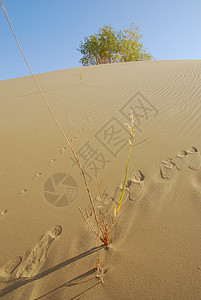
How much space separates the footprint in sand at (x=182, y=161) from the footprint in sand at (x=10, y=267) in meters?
1.61

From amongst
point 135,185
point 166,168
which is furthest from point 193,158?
point 135,185

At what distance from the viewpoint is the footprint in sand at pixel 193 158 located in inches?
69.7

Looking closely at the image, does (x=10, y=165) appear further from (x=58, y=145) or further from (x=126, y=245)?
(x=126, y=245)

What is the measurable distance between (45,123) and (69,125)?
484 millimetres

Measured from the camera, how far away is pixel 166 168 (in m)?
1.83

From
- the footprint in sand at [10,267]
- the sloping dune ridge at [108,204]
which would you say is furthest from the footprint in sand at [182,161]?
the footprint in sand at [10,267]

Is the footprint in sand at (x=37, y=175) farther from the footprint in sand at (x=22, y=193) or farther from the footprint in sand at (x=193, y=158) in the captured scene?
the footprint in sand at (x=193, y=158)

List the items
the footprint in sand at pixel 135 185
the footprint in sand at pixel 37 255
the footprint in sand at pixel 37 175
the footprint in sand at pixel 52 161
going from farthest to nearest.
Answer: the footprint in sand at pixel 52 161
the footprint in sand at pixel 37 175
the footprint in sand at pixel 135 185
the footprint in sand at pixel 37 255

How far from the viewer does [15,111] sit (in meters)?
4.16

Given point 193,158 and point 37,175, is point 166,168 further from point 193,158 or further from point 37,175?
point 37,175

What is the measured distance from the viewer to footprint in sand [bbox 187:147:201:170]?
177cm

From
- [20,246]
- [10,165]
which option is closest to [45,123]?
[10,165]

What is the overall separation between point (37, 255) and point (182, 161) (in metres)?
1.62

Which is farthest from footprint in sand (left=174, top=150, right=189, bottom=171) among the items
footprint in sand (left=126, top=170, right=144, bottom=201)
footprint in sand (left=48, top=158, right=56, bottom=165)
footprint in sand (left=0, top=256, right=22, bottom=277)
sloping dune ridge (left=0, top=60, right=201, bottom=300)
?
footprint in sand (left=0, top=256, right=22, bottom=277)
